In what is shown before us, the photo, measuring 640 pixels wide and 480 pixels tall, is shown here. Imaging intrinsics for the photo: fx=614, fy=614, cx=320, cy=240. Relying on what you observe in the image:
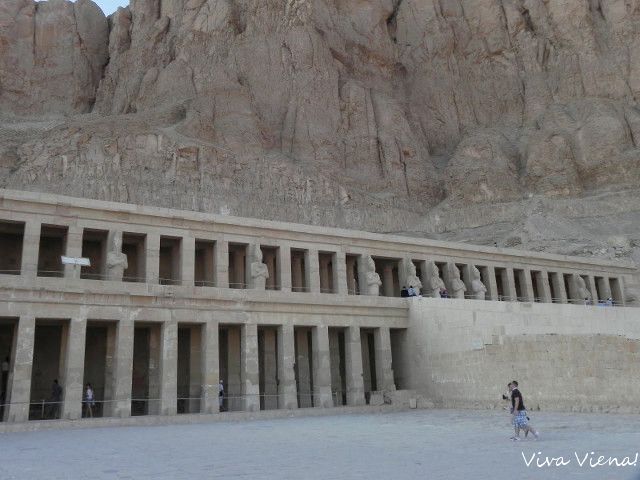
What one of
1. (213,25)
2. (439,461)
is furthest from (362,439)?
(213,25)

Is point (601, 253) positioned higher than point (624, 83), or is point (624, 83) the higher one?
point (624, 83)

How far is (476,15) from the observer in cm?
6550

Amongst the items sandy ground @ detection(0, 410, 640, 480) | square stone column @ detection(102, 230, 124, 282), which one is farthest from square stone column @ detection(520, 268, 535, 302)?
square stone column @ detection(102, 230, 124, 282)

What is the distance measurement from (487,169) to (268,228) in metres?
32.1

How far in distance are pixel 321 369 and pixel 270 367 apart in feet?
9.34

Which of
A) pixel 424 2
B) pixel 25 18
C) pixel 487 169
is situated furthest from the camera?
pixel 424 2

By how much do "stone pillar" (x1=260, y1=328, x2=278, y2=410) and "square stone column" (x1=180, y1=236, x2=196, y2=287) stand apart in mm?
5024

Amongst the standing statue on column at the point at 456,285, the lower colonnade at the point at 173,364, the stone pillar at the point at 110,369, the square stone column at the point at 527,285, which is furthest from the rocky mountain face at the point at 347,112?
the stone pillar at the point at 110,369

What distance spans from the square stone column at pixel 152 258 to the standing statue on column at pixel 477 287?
58.4 ft

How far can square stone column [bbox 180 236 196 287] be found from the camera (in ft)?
83.6

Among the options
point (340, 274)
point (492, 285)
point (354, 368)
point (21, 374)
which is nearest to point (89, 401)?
point (21, 374)

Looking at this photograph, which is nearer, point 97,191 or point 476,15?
point 97,191

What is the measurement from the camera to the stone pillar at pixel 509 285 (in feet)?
120

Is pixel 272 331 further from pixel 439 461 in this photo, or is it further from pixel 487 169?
pixel 487 169
